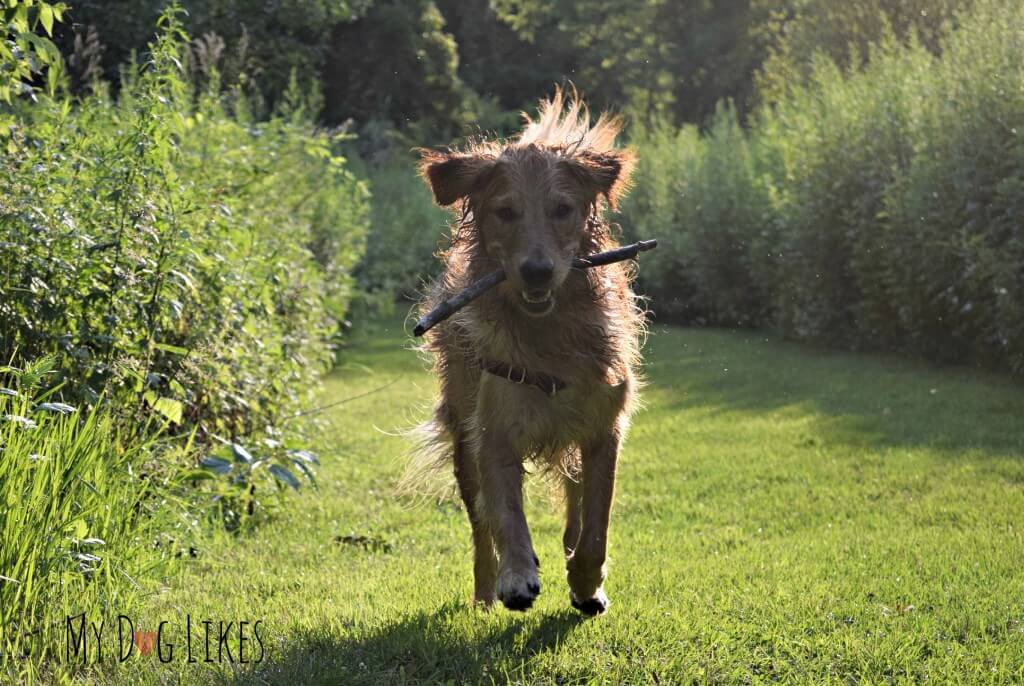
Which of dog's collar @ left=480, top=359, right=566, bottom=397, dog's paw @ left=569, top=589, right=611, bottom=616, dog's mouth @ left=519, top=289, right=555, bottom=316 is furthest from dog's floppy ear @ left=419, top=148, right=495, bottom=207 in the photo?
dog's paw @ left=569, top=589, right=611, bottom=616

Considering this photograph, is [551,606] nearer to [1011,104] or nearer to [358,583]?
[358,583]

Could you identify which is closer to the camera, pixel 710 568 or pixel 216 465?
pixel 710 568

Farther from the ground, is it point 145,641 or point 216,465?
point 216,465

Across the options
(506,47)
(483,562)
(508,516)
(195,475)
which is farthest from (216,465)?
(506,47)

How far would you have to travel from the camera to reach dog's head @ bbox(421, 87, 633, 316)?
4.62 metres

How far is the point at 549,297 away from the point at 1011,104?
8.17 m

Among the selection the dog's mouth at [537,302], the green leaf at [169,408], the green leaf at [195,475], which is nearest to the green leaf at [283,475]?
the green leaf at [195,475]

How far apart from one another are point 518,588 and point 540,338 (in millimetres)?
1054

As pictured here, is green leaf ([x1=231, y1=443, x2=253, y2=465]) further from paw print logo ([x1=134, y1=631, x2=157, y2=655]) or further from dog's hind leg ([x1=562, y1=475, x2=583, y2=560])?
dog's hind leg ([x1=562, y1=475, x2=583, y2=560])

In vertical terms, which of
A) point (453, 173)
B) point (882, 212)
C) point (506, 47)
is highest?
point (506, 47)

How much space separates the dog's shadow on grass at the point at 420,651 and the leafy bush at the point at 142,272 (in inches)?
67.4

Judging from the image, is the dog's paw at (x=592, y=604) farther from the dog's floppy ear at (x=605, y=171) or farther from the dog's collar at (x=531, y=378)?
the dog's floppy ear at (x=605, y=171)

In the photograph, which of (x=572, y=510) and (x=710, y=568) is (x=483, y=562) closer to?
(x=572, y=510)

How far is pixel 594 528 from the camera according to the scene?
187 inches
